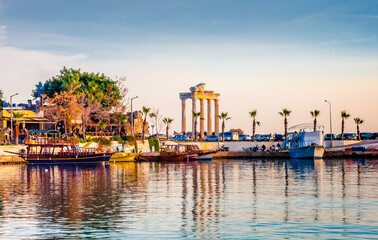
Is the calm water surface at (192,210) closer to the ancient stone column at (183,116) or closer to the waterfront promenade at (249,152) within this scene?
the waterfront promenade at (249,152)

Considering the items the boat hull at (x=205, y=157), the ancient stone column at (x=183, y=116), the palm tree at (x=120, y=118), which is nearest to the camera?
the boat hull at (x=205, y=157)

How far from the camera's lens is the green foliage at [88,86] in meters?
112

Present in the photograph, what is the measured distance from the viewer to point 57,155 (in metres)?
81.4

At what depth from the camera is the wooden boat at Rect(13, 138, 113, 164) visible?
80.6 m

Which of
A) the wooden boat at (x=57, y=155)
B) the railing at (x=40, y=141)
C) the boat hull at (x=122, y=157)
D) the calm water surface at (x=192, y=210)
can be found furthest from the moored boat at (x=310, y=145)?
the calm water surface at (x=192, y=210)

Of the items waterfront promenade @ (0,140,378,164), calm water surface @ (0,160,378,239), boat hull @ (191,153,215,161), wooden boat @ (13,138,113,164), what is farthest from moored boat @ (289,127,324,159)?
calm water surface @ (0,160,378,239)

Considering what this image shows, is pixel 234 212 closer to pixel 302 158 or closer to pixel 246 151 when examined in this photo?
pixel 302 158

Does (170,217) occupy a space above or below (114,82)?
below

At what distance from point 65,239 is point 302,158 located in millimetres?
78450

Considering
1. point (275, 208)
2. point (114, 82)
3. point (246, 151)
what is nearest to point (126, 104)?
point (114, 82)

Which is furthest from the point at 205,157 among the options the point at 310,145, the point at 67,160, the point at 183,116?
the point at 183,116

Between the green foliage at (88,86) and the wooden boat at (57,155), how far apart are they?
2733 centimetres

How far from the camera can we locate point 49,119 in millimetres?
105188

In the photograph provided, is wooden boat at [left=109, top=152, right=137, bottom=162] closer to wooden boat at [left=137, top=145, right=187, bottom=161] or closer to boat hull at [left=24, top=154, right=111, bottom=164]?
wooden boat at [left=137, top=145, right=187, bottom=161]
